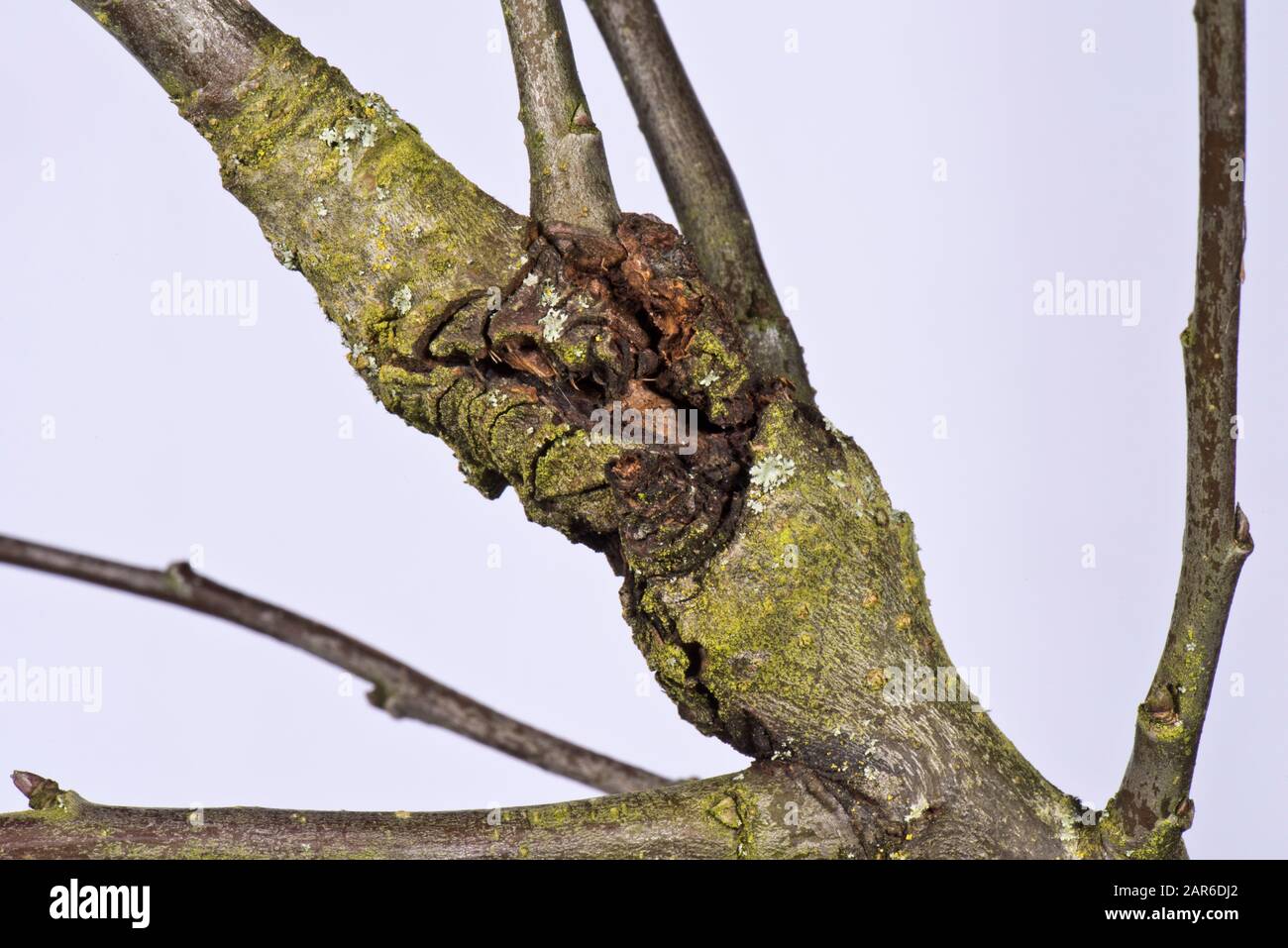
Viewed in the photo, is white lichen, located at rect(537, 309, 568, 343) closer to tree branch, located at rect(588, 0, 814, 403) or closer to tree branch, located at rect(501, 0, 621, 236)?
tree branch, located at rect(501, 0, 621, 236)

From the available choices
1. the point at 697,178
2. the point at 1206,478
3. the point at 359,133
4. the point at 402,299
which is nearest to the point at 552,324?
the point at 402,299

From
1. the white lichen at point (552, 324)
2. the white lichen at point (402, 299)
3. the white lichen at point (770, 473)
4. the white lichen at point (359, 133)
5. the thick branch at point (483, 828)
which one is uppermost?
the white lichen at point (359, 133)

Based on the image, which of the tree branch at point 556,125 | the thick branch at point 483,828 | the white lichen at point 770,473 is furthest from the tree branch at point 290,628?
the tree branch at point 556,125

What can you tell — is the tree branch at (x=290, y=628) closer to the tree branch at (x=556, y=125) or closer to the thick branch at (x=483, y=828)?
the thick branch at (x=483, y=828)

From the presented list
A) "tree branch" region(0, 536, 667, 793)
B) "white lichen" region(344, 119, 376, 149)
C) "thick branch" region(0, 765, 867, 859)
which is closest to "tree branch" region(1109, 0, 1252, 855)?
"thick branch" region(0, 765, 867, 859)

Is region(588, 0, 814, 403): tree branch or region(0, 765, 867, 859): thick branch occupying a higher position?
region(588, 0, 814, 403): tree branch
